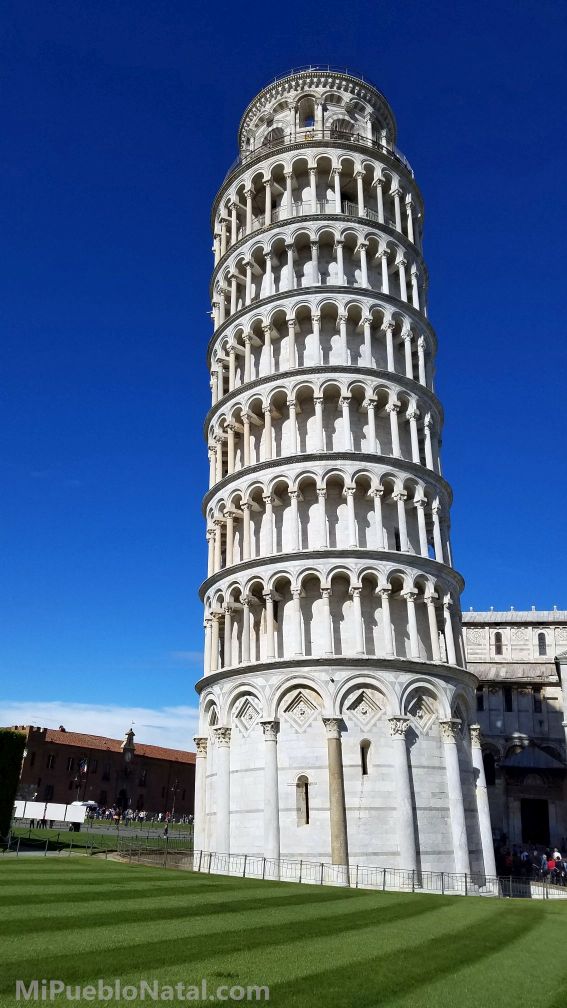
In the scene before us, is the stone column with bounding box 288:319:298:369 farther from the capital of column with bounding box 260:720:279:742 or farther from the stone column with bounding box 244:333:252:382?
the capital of column with bounding box 260:720:279:742

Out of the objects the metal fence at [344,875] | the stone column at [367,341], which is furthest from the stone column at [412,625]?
the stone column at [367,341]

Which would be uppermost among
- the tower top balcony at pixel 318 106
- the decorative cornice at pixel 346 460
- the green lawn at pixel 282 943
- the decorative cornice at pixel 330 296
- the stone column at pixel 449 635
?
the tower top balcony at pixel 318 106

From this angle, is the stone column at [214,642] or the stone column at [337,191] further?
the stone column at [337,191]

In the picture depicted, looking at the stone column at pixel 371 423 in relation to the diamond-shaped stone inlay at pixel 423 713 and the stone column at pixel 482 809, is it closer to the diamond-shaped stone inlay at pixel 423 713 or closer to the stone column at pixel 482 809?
the diamond-shaped stone inlay at pixel 423 713

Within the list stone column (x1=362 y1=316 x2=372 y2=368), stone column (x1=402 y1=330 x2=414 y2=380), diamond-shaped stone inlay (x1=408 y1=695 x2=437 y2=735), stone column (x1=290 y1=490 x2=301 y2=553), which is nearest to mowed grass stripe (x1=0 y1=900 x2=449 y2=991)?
diamond-shaped stone inlay (x1=408 y1=695 x2=437 y2=735)

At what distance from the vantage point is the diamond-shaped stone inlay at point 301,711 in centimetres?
3192

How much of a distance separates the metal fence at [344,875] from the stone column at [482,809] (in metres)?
0.69

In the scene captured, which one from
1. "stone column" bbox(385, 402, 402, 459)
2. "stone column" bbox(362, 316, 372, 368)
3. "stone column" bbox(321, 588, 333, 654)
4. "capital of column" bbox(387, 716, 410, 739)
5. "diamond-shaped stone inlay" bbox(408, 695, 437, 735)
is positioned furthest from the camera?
"stone column" bbox(362, 316, 372, 368)

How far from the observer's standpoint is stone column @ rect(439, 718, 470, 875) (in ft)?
101

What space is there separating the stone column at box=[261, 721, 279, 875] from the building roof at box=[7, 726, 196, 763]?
62278mm

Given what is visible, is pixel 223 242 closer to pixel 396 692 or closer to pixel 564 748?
pixel 396 692

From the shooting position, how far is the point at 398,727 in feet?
102

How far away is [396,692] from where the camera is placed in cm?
3203

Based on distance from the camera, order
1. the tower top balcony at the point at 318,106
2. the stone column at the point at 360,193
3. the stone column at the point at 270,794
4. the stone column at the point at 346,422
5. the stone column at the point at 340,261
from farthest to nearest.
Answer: the tower top balcony at the point at 318,106
the stone column at the point at 360,193
the stone column at the point at 340,261
the stone column at the point at 346,422
the stone column at the point at 270,794
